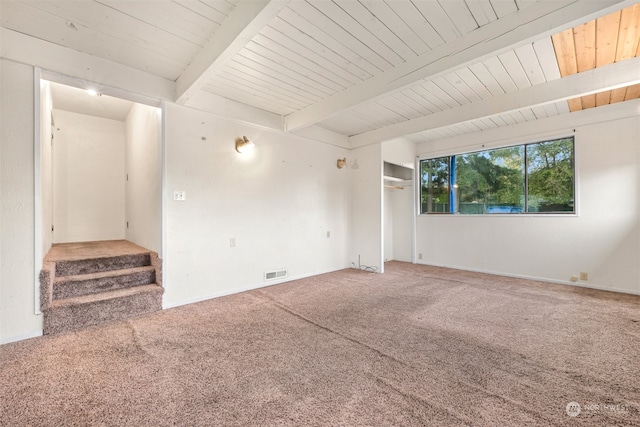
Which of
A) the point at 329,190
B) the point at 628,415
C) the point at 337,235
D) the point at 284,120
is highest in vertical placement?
the point at 284,120

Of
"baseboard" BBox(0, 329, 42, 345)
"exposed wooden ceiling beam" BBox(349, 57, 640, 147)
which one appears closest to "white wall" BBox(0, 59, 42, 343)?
"baseboard" BBox(0, 329, 42, 345)

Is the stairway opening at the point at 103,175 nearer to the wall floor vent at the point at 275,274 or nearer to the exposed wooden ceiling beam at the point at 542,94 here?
the wall floor vent at the point at 275,274

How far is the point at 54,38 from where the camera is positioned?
2.43m

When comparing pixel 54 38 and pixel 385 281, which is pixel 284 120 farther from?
pixel 385 281

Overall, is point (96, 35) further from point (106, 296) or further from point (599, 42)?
point (599, 42)

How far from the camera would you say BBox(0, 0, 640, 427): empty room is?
177 centimetres

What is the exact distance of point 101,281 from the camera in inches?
120

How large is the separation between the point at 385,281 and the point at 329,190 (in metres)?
1.99

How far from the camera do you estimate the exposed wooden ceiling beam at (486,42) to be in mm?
1860

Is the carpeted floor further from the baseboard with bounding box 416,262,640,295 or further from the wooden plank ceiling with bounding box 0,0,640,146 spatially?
the wooden plank ceiling with bounding box 0,0,640,146

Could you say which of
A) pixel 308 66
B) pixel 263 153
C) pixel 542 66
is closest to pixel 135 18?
pixel 308 66

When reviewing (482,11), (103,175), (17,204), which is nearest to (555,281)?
(482,11)

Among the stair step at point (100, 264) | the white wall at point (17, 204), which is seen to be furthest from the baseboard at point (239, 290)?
the white wall at point (17, 204)

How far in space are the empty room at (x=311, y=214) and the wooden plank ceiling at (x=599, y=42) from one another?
0.07 ft
